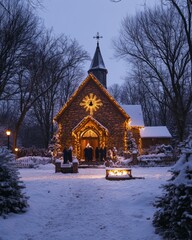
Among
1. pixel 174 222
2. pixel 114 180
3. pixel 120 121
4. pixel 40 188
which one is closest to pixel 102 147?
pixel 120 121

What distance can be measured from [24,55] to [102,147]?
1322 cm

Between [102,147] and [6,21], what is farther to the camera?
[102,147]

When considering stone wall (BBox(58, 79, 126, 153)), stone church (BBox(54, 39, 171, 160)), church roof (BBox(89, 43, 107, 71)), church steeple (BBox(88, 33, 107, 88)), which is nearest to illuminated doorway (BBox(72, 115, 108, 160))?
stone church (BBox(54, 39, 171, 160))

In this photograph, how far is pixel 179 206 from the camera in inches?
244

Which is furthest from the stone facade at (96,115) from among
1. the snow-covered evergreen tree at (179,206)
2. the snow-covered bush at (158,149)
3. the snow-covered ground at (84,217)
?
the snow-covered evergreen tree at (179,206)

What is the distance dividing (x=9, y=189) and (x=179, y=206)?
446cm

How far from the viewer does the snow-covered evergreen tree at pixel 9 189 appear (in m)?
8.44

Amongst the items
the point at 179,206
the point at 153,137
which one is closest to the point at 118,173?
the point at 179,206

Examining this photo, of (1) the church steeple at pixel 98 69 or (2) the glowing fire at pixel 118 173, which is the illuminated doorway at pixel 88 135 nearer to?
(1) the church steeple at pixel 98 69

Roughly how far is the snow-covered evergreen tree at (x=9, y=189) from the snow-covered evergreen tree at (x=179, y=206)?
3785mm

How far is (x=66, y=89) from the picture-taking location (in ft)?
153

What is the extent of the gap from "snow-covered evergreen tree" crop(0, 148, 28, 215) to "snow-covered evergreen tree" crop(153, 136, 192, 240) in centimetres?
378

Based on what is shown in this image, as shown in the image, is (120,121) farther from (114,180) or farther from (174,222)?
(174,222)

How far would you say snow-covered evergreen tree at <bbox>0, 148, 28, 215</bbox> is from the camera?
844 centimetres
